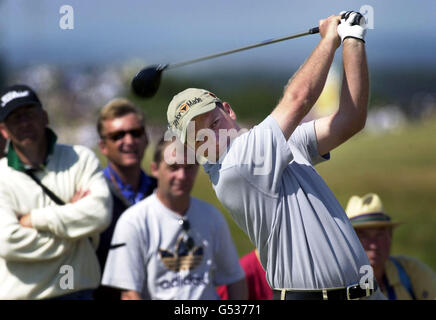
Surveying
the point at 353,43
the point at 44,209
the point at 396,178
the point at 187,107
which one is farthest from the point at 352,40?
the point at 396,178

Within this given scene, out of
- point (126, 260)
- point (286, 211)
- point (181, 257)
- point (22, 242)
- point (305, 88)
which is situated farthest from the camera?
point (181, 257)

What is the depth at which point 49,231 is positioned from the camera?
4.00m

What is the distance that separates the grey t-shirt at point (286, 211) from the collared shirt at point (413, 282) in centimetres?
155

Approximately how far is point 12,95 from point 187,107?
173cm

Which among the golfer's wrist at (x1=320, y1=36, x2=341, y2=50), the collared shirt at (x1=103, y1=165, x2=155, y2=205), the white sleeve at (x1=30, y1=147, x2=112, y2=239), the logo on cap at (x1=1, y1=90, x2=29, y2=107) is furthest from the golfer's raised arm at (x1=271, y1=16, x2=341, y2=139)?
the collared shirt at (x1=103, y1=165, x2=155, y2=205)

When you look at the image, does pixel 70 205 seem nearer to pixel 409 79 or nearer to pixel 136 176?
pixel 136 176

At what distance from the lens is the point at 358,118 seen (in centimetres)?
286

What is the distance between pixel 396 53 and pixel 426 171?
5.68 ft

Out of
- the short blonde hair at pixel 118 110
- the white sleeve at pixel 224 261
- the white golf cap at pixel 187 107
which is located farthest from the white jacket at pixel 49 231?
the white golf cap at pixel 187 107

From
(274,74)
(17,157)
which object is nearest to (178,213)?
(17,157)

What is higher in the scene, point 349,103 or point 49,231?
point 349,103

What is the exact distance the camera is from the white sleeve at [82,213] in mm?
3949

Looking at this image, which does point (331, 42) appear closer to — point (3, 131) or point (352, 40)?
point (352, 40)

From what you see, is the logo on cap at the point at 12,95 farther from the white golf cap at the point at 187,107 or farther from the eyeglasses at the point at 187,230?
the white golf cap at the point at 187,107
